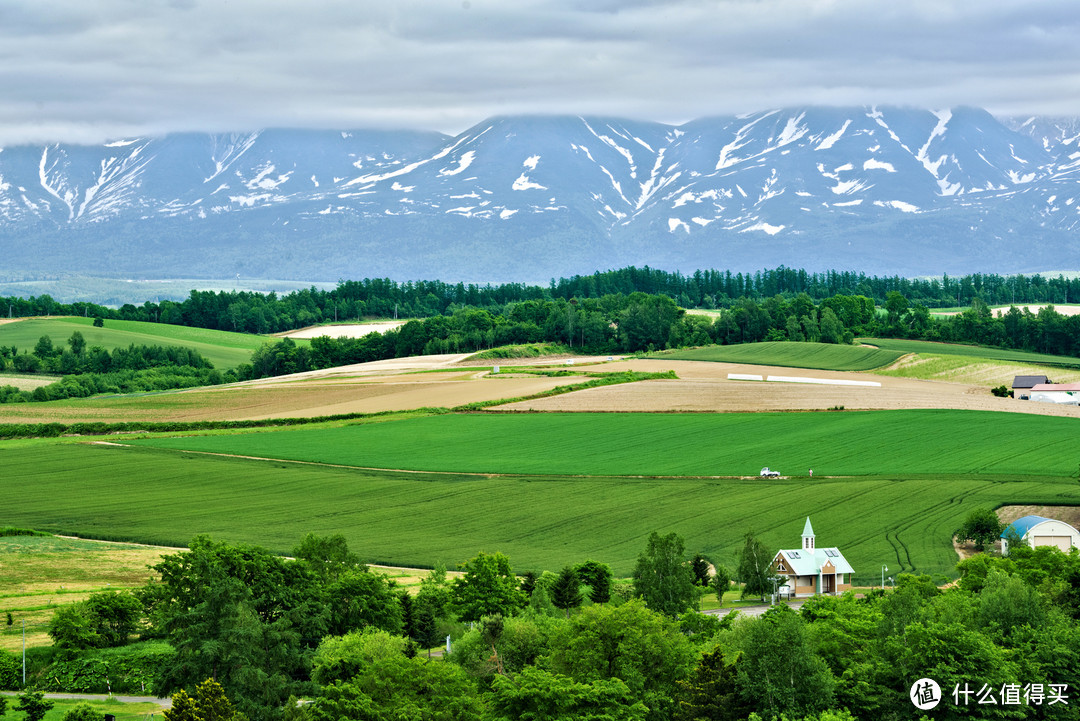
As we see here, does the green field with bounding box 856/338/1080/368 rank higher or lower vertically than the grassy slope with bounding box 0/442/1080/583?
higher

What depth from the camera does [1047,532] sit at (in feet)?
211

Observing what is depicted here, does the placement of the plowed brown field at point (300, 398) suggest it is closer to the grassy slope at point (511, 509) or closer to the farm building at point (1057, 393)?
the grassy slope at point (511, 509)

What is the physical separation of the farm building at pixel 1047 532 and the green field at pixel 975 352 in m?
72.5

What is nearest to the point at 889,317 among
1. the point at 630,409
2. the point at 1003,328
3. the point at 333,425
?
the point at 1003,328

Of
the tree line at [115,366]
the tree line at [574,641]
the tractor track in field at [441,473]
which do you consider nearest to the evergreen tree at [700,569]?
the tree line at [574,641]

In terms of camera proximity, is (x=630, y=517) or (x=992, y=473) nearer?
(x=630, y=517)

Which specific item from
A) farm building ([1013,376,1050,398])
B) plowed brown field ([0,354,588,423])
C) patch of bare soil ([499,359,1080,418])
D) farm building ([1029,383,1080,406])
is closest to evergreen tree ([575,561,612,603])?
patch of bare soil ([499,359,1080,418])

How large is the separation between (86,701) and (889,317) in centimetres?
15265

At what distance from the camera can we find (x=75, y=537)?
2699 inches

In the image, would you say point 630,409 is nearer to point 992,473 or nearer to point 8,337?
point 992,473

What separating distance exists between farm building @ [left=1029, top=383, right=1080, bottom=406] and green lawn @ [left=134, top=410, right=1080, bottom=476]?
14238 millimetres

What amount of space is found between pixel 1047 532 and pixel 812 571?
Result: 555 inches

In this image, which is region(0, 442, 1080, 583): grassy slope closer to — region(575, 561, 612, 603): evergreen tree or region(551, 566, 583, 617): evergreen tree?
region(575, 561, 612, 603): evergreen tree

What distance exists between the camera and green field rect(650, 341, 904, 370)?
5576 inches
